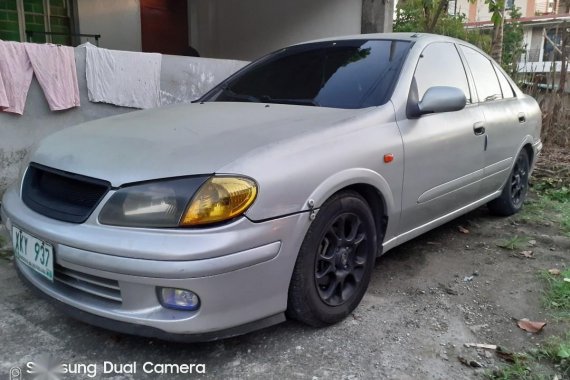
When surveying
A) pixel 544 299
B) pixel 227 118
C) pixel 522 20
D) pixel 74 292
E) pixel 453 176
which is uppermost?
pixel 522 20

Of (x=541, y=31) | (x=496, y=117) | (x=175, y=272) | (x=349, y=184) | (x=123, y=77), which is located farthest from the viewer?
(x=541, y=31)

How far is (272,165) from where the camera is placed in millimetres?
2223

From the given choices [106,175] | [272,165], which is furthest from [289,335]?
[106,175]

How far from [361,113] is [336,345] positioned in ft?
4.00

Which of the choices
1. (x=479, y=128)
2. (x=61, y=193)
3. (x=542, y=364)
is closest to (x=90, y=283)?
(x=61, y=193)

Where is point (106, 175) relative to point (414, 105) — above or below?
below

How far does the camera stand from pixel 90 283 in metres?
2.22

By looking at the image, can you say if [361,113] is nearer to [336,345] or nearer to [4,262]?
[336,345]

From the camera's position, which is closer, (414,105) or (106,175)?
(106,175)

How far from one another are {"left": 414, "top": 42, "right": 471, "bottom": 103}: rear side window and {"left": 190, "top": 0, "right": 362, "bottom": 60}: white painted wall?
4908 millimetres

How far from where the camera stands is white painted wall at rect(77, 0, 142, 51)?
27.4 feet

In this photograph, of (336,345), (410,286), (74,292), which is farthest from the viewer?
(410,286)

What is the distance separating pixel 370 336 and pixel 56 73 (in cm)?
357

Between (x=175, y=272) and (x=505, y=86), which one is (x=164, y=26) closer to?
(x=505, y=86)
